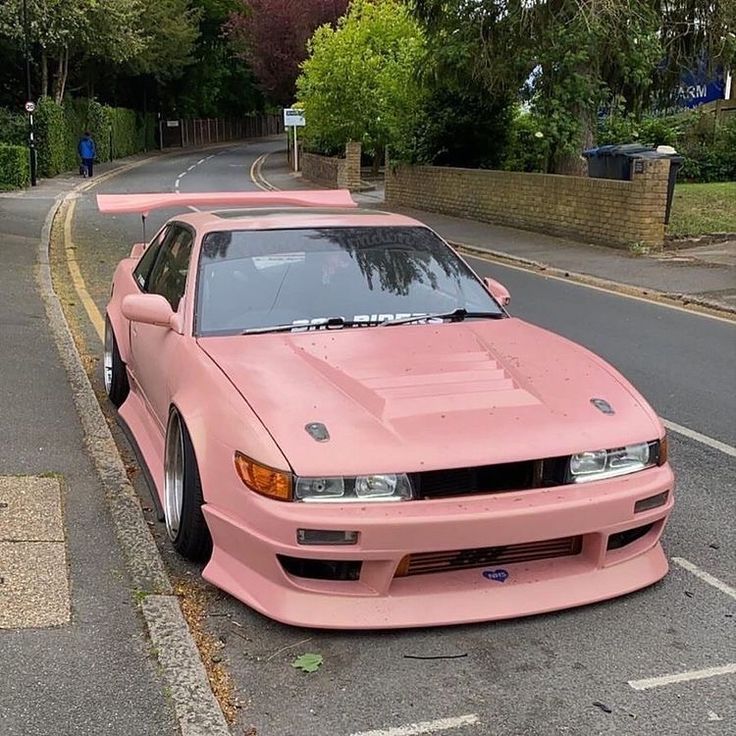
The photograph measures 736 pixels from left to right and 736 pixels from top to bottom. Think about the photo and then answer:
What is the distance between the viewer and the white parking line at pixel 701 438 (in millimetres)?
5941

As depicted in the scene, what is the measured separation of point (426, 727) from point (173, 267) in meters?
3.17

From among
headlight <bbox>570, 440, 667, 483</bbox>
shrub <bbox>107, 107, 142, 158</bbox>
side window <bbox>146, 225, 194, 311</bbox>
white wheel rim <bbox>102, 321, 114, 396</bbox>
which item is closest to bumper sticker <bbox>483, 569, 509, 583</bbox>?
headlight <bbox>570, 440, 667, 483</bbox>

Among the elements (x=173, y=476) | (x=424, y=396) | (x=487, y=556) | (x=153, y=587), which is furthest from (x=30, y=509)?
(x=487, y=556)

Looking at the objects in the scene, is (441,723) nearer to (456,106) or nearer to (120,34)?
(456,106)

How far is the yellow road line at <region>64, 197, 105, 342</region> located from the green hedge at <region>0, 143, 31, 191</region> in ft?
29.9

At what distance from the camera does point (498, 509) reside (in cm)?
337

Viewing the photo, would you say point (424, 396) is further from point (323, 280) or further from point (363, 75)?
point (363, 75)

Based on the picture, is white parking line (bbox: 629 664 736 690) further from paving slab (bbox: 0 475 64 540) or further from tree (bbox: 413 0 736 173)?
tree (bbox: 413 0 736 173)

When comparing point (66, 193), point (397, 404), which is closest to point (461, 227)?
point (66, 193)

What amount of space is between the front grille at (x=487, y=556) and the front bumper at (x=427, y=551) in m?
0.02

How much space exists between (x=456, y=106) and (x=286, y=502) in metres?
21.6

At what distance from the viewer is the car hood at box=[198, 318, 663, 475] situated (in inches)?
134

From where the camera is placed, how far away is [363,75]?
99.0 feet

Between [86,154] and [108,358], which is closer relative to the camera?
[108,358]
